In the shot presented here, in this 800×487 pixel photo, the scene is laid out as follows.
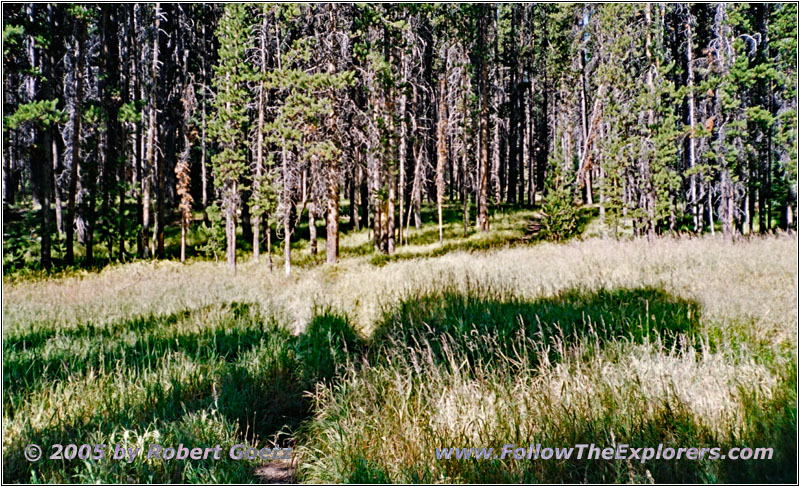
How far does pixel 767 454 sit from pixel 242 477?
119 inches

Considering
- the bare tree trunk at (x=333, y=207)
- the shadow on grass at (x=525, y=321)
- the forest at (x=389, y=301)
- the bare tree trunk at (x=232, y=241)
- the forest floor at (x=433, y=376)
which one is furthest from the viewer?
the bare tree trunk at (x=232, y=241)

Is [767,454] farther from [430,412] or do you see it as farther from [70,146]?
[70,146]

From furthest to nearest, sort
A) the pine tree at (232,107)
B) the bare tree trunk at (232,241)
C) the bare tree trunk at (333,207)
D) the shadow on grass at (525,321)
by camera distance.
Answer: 1. the bare tree trunk at (232,241)
2. the pine tree at (232,107)
3. the bare tree trunk at (333,207)
4. the shadow on grass at (525,321)

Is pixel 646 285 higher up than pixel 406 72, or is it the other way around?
pixel 406 72

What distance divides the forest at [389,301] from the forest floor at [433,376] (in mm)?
26

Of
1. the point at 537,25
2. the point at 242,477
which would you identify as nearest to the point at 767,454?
the point at 242,477

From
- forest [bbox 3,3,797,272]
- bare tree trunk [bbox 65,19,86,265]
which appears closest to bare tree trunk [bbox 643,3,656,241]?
forest [bbox 3,3,797,272]

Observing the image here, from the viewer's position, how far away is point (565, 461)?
2725 mm

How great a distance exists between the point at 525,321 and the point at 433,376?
6.48 feet

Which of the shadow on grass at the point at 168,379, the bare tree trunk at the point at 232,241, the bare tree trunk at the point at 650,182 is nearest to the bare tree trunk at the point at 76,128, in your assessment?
the bare tree trunk at the point at 232,241

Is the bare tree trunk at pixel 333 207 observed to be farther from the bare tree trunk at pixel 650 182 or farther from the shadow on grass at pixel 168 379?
the bare tree trunk at pixel 650 182

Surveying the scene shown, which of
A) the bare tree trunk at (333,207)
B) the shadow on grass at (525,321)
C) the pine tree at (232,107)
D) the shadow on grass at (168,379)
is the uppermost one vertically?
the pine tree at (232,107)

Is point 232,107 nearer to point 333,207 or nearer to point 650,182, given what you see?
point 333,207

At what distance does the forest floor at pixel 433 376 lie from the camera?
288 centimetres
